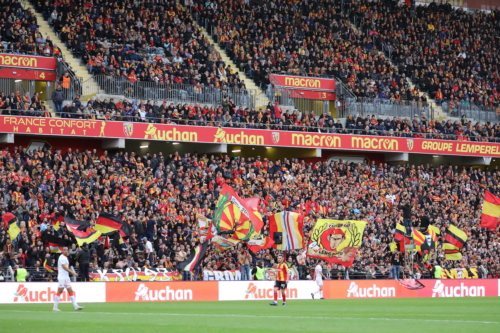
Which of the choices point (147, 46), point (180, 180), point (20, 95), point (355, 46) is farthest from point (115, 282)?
point (355, 46)

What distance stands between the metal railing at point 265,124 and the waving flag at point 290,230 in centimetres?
1023

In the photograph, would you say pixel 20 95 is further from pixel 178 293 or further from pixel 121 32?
pixel 178 293

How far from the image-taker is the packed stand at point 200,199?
104 ft

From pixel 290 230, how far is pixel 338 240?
1.94 m

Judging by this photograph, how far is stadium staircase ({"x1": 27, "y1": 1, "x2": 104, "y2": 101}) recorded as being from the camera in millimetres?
41000

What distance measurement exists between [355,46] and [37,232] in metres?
29.4

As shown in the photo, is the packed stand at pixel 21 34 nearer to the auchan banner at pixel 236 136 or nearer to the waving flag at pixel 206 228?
the auchan banner at pixel 236 136

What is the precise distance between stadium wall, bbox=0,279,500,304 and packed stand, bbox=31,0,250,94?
15.2m

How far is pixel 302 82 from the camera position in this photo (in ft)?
160

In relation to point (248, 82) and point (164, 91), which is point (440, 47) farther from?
point (164, 91)

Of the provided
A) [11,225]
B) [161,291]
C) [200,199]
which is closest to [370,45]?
[200,199]

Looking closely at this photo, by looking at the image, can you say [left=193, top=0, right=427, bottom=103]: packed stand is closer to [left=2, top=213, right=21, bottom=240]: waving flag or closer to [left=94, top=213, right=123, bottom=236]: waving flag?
[left=94, top=213, right=123, bottom=236]: waving flag

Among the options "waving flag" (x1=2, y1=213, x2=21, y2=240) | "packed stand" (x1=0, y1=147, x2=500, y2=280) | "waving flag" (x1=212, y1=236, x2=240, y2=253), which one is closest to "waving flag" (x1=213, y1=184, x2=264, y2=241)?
"waving flag" (x1=212, y1=236, x2=240, y2=253)

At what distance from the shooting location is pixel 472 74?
56.4 m
